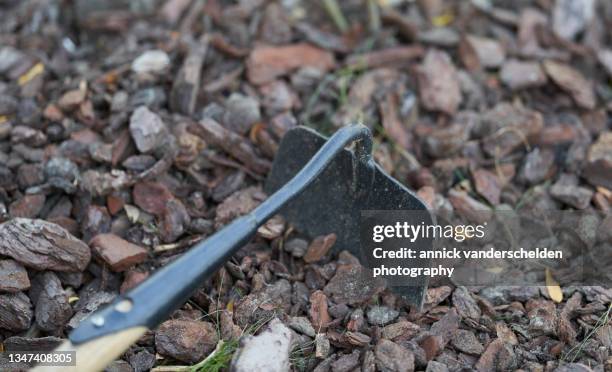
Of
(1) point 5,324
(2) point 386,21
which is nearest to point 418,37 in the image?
(2) point 386,21

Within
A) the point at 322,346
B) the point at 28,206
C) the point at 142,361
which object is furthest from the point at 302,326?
the point at 28,206

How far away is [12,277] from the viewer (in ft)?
6.15

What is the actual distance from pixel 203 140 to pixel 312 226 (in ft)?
1.57

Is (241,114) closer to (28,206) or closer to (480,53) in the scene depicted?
(28,206)

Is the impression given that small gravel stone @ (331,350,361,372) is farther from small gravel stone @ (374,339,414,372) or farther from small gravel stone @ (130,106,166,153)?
small gravel stone @ (130,106,166,153)

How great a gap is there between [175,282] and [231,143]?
830 mm

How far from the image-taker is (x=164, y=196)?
218 centimetres

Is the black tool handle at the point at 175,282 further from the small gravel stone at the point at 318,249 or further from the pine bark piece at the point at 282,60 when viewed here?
the pine bark piece at the point at 282,60

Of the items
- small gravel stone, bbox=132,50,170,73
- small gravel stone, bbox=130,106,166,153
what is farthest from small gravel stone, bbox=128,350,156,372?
small gravel stone, bbox=132,50,170,73

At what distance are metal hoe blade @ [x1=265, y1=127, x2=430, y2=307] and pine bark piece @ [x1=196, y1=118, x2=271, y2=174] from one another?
0.09 metres

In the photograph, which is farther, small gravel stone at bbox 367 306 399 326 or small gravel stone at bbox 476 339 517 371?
small gravel stone at bbox 367 306 399 326

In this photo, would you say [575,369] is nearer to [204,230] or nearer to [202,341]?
[202,341]

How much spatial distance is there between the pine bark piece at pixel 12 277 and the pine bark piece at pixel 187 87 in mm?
823

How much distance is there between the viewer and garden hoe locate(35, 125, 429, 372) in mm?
1505
